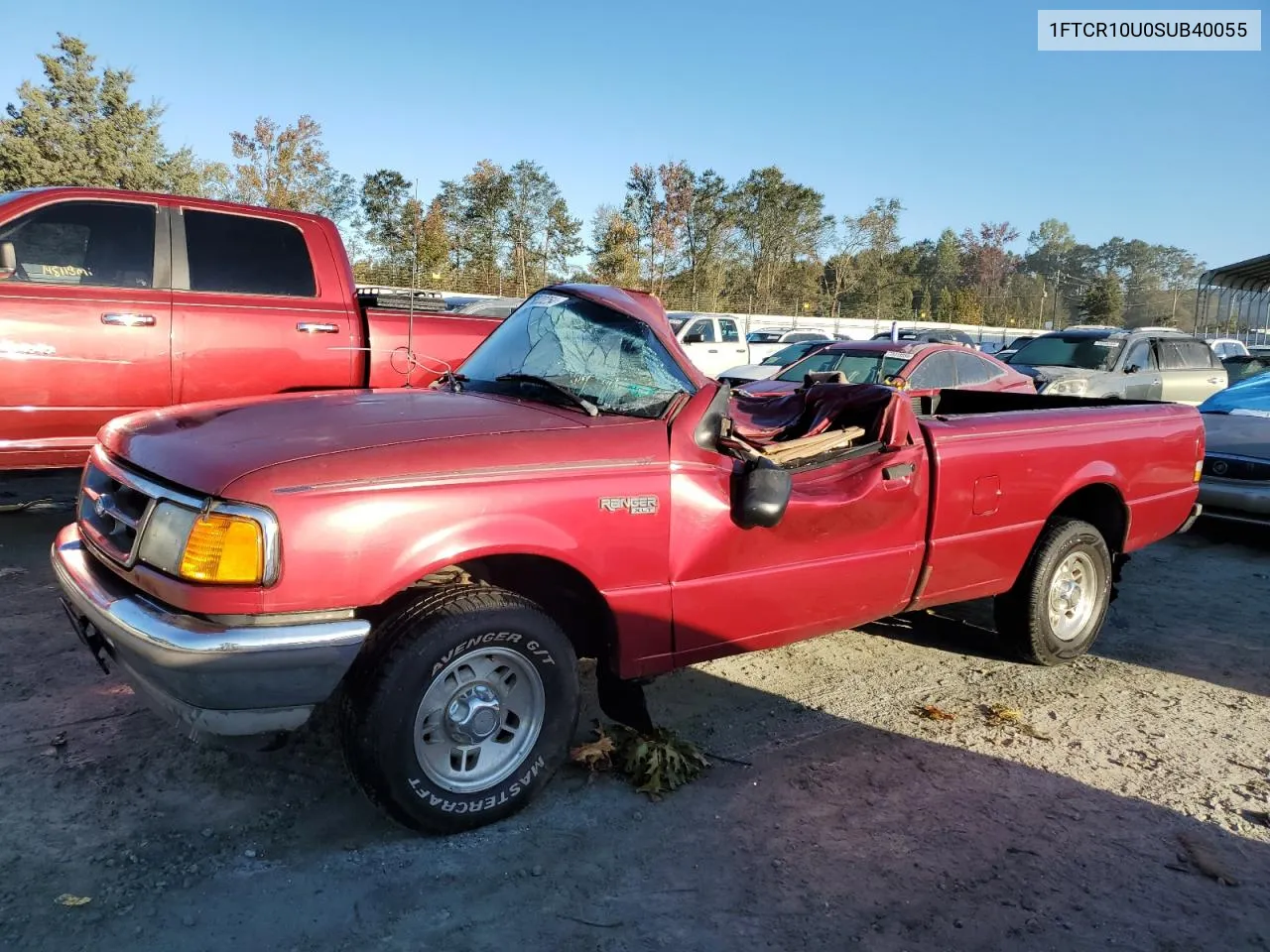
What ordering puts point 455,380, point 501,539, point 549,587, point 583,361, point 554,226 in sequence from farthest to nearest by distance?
point 554,226, point 455,380, point 583,361, point 549,587, point 501,539

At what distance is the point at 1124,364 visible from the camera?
13047 mm

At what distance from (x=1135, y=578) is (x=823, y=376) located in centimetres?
342

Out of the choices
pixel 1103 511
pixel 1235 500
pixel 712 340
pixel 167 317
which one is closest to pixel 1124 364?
pixel 1235 500

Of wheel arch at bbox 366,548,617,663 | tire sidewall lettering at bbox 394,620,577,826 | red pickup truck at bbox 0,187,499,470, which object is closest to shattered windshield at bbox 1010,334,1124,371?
red pickup truck at bbox 0,187,499,470

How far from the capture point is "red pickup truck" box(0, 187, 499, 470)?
512 cm

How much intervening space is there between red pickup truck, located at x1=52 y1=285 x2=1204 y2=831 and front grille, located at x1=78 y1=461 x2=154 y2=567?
0.01 metres

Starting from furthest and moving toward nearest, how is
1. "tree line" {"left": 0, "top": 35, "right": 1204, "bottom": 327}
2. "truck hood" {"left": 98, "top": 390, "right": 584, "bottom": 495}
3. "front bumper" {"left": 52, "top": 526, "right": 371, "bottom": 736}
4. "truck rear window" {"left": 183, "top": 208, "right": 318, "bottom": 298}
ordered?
"tree line" {"left": 0, "top": 35, "right": 1204, "bottom": 327}
"truck rear window" {"left": 183, "top": 208, "right": 318, "bottom": 298}
"truck hood" {"left": 98, "top": 390, "right": 584, "bottom": 495}
"front bumper" {"left": 52, "top": 526, "right": 371, "bottom": 736}

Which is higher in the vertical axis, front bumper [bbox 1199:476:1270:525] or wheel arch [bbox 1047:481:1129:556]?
wheel arch [bbox 1047:481:1129:556]

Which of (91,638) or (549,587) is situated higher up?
(549,587)

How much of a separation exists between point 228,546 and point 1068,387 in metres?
12.3

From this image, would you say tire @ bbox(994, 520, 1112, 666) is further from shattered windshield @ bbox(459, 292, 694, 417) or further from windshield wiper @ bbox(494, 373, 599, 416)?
windshield wiper @ bbox(494, 373, 599, 416)

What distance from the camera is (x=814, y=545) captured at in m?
3.59

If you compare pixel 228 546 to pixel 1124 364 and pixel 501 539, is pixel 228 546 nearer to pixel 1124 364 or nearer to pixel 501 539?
pixel 501 539

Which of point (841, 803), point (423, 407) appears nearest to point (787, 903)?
point (841, 803)
